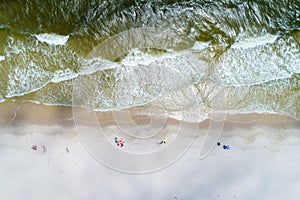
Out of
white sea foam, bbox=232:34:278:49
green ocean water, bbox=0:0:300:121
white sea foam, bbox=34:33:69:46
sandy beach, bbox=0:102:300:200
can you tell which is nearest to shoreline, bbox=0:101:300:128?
sandy beach, bbox=0:102:300:200

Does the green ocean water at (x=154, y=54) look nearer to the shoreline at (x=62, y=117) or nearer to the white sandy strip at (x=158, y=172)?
the shoreline at (x=62, y=117)

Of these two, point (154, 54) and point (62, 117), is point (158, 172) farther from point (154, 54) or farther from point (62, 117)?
point (154, 54)

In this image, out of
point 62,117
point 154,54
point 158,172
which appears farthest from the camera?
point 154,54

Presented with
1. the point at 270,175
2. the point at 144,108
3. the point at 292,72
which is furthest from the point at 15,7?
the point at 270,175

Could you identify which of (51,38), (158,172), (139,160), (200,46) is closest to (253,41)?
(200,46)

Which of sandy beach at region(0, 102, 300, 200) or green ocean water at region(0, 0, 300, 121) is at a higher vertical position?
green ocean water at region(0, 0, 300, 121)

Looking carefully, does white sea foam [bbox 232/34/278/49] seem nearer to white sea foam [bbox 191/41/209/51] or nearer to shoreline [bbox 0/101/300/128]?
white sea foam [bbox 191/41/209/51]

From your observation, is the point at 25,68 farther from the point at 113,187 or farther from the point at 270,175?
the point at 270,175
